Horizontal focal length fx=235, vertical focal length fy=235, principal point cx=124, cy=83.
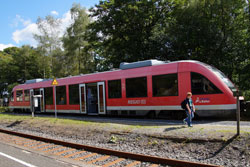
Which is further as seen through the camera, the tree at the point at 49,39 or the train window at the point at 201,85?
the tree at the point at 49,39

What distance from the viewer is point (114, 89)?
15203mm

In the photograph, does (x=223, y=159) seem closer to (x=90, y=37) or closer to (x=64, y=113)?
(x=64, y=113)

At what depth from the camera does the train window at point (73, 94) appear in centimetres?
1798

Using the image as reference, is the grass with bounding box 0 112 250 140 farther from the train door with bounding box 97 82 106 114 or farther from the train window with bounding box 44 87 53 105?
the train window with bounding box 44 87 53 105

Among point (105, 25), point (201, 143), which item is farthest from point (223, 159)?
point (105, 25)

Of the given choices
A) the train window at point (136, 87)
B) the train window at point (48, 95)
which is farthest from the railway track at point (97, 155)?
the train window at point (48, 95)

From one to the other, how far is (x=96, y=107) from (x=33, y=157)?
378 inches

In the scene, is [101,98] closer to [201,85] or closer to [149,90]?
[149,90]

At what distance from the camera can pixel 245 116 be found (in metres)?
13.1

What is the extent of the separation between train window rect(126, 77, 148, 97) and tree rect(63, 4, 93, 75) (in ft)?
70.4

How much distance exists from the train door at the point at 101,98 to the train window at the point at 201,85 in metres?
6.40

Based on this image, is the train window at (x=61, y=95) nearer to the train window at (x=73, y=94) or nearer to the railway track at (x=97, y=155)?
the train window at (x=73, y=94)

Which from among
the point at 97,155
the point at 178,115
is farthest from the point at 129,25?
the point at 97,155

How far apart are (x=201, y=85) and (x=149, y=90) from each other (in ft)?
9.87
